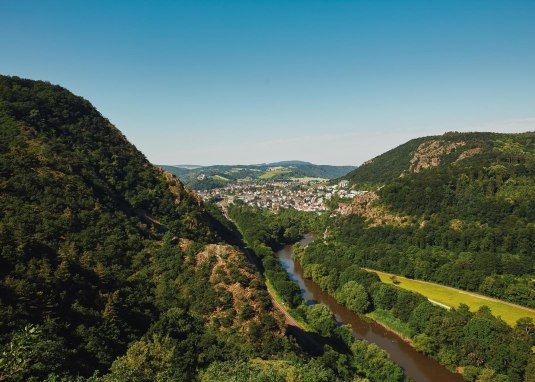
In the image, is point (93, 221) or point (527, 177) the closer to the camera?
point (93, 221)

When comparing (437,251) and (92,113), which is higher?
(92,113)

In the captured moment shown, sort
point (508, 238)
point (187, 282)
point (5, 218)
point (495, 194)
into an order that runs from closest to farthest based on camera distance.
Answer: point (5, 218)
point (187, 282)
point (508, 238)
point (495, 194)

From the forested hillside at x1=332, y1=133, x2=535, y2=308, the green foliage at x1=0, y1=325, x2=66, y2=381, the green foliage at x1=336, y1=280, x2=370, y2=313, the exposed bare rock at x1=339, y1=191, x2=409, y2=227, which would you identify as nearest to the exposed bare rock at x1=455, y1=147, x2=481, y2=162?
the forested hillside at x1=332, y1=133, x2=535, y2=308

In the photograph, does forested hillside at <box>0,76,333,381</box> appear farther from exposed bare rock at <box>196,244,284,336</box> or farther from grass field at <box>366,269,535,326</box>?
grass field at <box>366,269,535,326</box>

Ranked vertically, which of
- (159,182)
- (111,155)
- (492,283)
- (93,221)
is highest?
(111,155)

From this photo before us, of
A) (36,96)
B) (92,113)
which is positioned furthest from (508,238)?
(36,96)

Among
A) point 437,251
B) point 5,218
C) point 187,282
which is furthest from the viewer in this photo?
point 437,251

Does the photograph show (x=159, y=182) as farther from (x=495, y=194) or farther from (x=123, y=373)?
(x=495, y=194)
